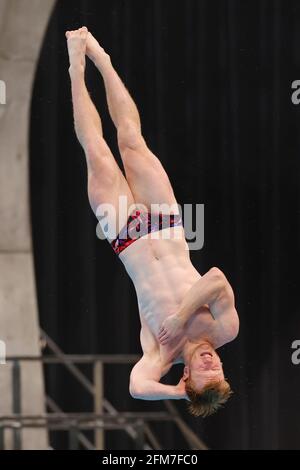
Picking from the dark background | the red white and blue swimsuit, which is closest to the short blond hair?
the red white and blue swimsuit

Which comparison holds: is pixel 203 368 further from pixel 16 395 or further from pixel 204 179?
pixel 204 179

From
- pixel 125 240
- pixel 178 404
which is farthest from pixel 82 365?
pixel 125 240

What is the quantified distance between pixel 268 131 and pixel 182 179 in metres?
0.66

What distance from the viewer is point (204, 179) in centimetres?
860

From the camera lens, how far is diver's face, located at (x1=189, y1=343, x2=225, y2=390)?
16.8 feet

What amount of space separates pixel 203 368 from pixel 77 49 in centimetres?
151

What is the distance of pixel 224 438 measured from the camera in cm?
861

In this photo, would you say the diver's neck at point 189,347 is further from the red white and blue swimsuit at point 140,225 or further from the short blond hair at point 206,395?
the red white and blue swimsuit at point 140,225

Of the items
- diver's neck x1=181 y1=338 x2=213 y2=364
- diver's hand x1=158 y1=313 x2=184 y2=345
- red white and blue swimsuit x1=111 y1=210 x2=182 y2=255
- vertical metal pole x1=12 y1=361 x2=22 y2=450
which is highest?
red white and blue swimsuit x1=111 y1=210 x2=182 y2=255

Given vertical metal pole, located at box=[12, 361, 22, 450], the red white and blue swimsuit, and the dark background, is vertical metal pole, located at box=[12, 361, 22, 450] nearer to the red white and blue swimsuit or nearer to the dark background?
the red white and blue swimsuit

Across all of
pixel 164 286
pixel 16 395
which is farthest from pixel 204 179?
pixel 164 286

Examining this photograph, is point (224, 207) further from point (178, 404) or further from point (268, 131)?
point (178, 404)

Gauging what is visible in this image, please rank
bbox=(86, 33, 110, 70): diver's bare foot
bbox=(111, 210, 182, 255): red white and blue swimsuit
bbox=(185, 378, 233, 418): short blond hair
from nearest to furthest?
bbox=(185, 378, 233, 418): short blond hair, bbox=(111, 210, 182, 255): red white and blue swimsuit, bbox=(86, 33, 110, 70): diver's bare foot

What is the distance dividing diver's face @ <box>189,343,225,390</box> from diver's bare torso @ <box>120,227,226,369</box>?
0.08 metres
